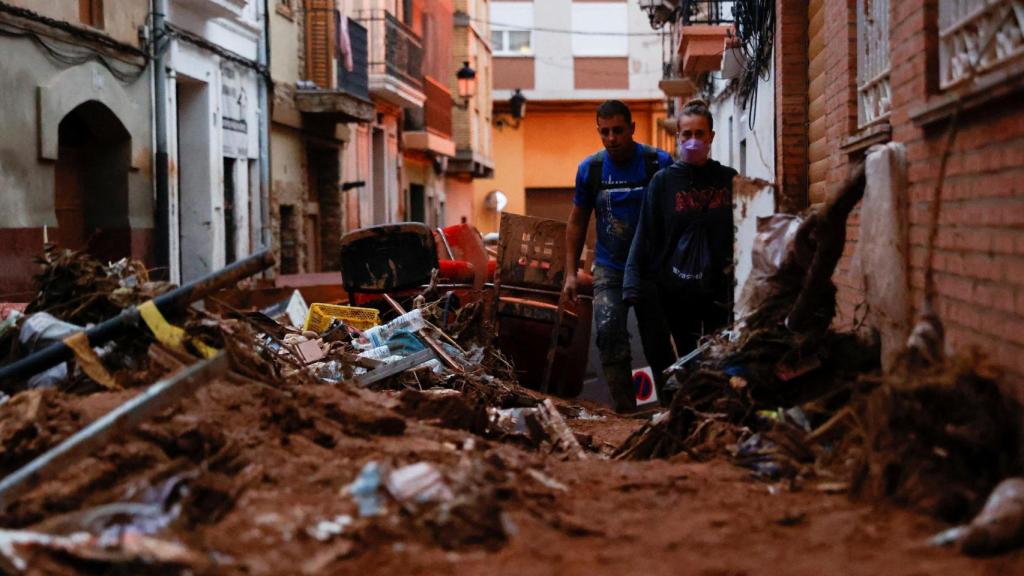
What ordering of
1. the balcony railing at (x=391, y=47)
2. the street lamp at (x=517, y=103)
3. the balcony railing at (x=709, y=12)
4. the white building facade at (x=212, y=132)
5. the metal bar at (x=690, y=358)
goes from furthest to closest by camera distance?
the street lamp at (x=517, y=103) < the balcony railing at (x=391, y=47) < the white building facade at (x=212, y=132) < the balcony railing at (x=709, y=12) < the metal bar at (x=690, y=358)

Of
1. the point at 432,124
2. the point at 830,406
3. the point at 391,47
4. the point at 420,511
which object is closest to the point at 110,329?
the point at 420,511

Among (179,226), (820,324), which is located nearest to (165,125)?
(179,226)

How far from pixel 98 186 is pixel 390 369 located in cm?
1036

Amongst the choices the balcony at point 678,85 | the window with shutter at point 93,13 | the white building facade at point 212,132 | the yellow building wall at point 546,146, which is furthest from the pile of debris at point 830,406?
the yellow building wall at point 546,146

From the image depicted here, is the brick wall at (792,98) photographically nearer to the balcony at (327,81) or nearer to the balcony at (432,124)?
the balcony at (327,81)

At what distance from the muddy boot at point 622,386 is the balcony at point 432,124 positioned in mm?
27060

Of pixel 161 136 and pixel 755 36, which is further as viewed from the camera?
pixel 161 136

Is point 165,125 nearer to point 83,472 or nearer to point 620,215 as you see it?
point 620,215

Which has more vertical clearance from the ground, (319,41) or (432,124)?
(319,41)

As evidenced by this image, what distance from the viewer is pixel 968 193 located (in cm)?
461

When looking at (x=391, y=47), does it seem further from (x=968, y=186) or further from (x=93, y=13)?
(x=968, y=186)

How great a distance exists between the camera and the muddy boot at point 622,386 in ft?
27.9

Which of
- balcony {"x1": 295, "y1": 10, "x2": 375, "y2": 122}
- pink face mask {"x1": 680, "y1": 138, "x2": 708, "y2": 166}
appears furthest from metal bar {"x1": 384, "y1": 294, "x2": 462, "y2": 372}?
balcony {"x1": 295, "y1": 10, "x2": 375, "y2": 122}

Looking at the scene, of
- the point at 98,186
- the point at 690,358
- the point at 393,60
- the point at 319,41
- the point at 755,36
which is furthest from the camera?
the point at 393,60
